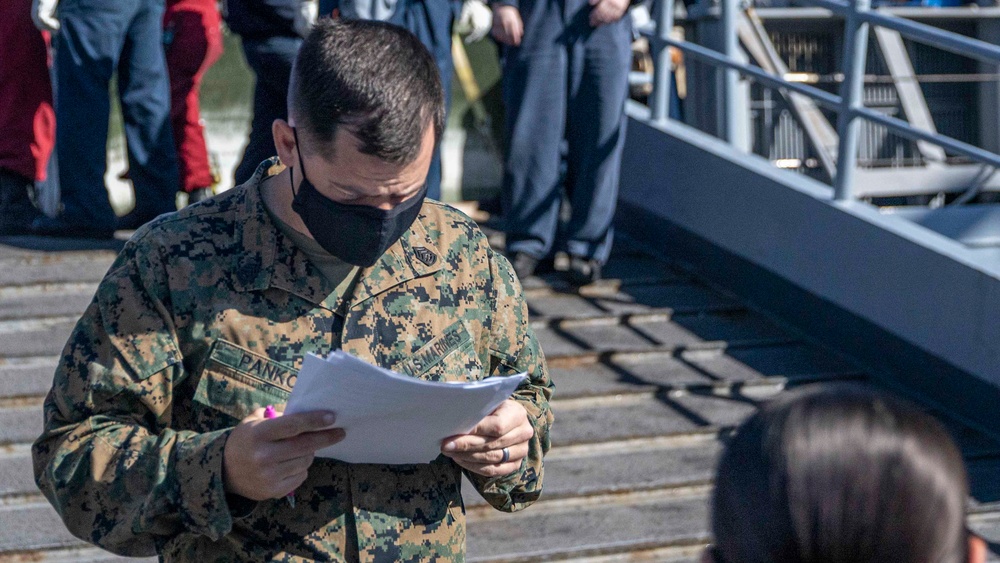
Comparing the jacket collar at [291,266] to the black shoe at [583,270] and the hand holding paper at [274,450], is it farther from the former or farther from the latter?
the black shoe at [583,270]

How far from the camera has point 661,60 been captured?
630 cm

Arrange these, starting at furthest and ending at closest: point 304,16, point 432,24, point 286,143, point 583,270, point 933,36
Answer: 1. point 583,270
2. point 432,24
3. point 933,36
4. point 304,16
5. point 286,143

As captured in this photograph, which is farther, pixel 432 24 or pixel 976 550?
pixel 432 24

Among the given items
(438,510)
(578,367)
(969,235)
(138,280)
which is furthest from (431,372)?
(969,235)

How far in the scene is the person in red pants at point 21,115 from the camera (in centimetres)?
545

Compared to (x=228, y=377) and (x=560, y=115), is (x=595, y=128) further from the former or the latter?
(x=228, y=377)

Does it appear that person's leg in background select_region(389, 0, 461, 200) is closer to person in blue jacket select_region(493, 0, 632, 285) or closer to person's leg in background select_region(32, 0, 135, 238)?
person in blue jacket select_region(493, 0, 632, 285)

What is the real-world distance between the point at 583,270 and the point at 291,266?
363 centimetres

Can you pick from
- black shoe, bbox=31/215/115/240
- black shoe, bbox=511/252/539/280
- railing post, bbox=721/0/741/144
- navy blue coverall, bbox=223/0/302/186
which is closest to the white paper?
navy blue coverall, bbox=223/0/302/186

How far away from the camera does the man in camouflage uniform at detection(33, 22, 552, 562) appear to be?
1.81 metres

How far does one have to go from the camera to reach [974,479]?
14.7 feet

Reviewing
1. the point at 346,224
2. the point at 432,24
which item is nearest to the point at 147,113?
the point at 432,24

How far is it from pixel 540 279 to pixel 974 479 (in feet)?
6.73

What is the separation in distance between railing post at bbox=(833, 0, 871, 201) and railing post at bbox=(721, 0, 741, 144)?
3.03 ft
